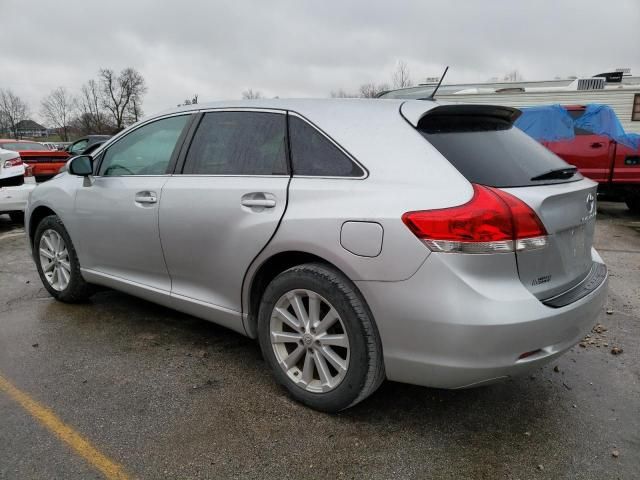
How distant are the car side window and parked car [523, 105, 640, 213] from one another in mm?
7723

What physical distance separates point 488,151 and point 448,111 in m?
0.29

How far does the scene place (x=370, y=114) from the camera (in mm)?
2656

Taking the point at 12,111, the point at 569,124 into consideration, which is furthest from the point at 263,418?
the point at 12,111

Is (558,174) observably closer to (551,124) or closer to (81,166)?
(81,166)

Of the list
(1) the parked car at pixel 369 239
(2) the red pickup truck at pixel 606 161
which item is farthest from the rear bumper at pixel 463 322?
(2) the red pickup truck at pixel 606 161

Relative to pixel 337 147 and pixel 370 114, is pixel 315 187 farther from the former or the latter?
pixel 370 114

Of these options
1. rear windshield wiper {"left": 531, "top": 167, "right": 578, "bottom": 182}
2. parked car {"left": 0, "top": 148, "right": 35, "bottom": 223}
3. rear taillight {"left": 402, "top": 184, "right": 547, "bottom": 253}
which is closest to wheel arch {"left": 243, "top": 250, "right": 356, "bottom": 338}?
rear taillight {"left": 402, "top": 184, "right": 547, "bottom": 253}

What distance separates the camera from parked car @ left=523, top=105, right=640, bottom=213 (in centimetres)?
872

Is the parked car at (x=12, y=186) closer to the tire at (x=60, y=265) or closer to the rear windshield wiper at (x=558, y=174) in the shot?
the tire at (x=60, y=265)

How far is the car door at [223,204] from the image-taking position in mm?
2752

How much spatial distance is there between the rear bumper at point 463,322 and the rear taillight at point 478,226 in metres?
0.05

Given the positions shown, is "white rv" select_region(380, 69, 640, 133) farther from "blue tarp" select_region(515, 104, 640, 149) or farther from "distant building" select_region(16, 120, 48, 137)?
"distant building" select_region(16, 120, 48, 137)

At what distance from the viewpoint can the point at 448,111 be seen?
2613 mm

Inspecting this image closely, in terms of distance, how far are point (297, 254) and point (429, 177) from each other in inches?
30.3
